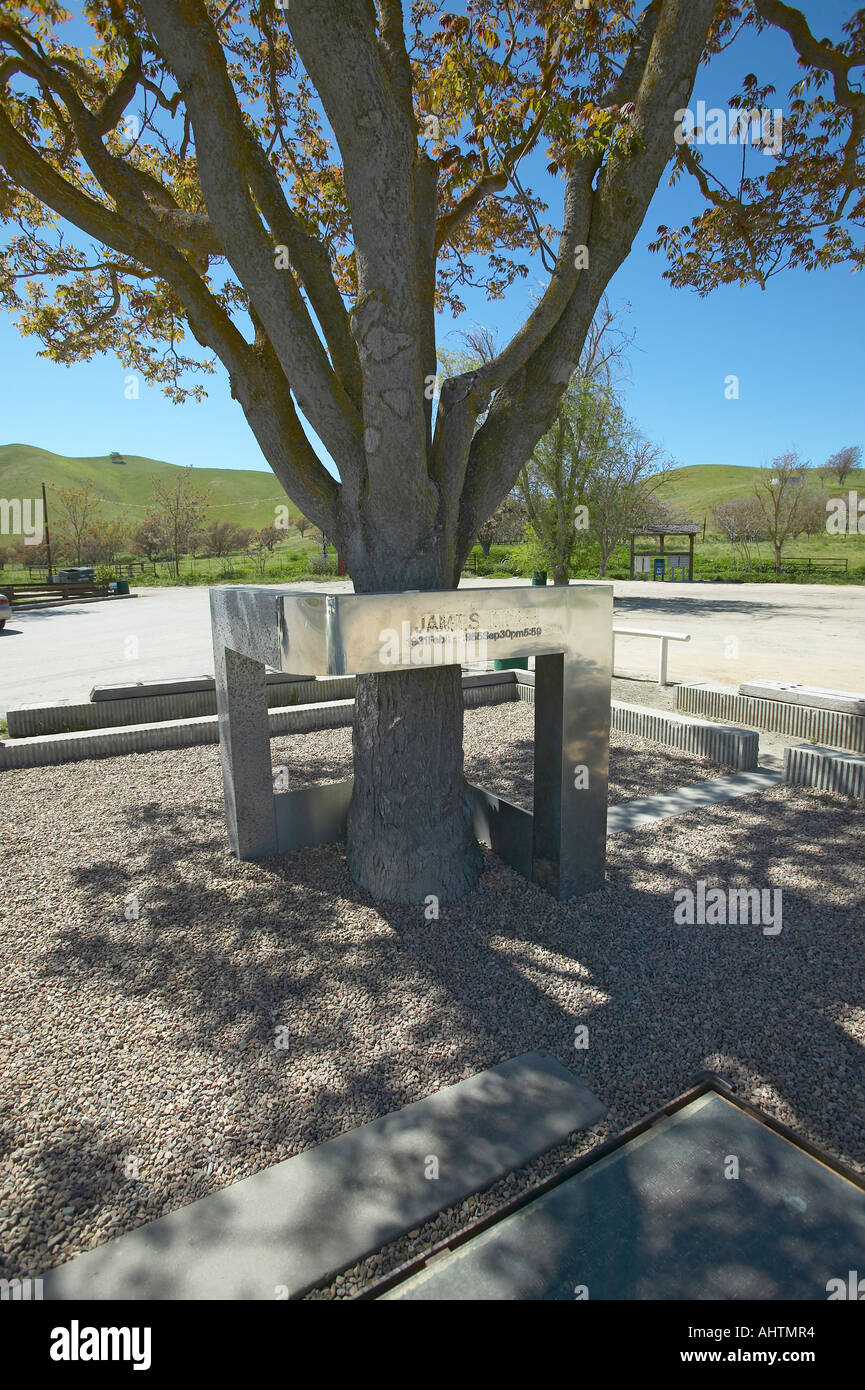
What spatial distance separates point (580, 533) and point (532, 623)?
70.9 feet

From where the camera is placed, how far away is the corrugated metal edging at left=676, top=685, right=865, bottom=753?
6.30 meters

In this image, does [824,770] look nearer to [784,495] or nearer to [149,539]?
[784,495]

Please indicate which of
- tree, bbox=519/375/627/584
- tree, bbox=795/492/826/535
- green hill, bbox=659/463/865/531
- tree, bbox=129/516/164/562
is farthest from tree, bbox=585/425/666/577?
green hill, bbox=659/463/865/531

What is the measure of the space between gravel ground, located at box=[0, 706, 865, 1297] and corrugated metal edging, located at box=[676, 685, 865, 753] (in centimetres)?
182

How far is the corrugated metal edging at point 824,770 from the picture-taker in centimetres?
547

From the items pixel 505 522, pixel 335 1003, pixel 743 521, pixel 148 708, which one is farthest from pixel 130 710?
pixel 743 521

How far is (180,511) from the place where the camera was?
4666 centimetres

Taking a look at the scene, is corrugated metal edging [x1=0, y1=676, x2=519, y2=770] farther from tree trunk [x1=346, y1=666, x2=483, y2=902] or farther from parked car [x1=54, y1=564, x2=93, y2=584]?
parked car [x1=54, y1=564, x2=93, y2=584]

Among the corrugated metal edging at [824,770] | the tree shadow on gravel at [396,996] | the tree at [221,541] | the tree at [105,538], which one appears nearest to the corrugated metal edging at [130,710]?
the tree shadow on gravel at [396,996]

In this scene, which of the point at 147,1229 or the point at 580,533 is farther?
the point at 580,533

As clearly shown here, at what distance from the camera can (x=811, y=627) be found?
603 inches
